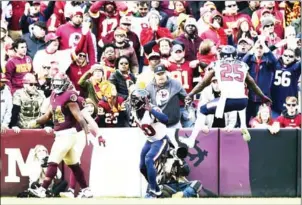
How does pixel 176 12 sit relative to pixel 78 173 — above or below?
above

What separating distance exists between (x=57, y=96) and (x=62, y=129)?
51 centimetres

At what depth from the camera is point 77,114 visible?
42.8 ft

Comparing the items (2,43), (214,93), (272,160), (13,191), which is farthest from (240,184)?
(2,43)

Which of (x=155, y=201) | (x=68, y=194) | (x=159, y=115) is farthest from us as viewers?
(x=68, y=194)

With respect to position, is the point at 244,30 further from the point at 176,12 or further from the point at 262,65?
the point at 176,12

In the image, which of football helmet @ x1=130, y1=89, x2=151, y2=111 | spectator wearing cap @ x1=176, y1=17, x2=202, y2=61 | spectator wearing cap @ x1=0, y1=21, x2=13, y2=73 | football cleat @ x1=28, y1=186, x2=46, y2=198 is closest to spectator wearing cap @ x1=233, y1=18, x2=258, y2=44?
spectator wearing cap @ x1=176, y1=17, x2=202, y2=61

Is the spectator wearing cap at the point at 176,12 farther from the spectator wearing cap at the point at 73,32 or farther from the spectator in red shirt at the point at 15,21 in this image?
the spectator in red shirt at the point at 15,21

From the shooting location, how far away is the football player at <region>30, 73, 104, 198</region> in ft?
42.5

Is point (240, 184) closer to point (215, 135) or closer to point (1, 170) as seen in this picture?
point (215, 135)

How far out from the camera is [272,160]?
42.7 feet

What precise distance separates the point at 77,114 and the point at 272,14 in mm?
3426

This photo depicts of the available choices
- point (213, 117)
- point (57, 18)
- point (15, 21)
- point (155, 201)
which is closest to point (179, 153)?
point (213, 117)

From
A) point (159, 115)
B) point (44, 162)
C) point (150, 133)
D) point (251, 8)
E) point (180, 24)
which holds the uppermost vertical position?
point (251, 8)

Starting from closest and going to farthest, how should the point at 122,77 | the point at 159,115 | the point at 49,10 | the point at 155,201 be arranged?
the point at 155,201 → the point at 159,115 → the point at 122,77 → the point at 49,10
